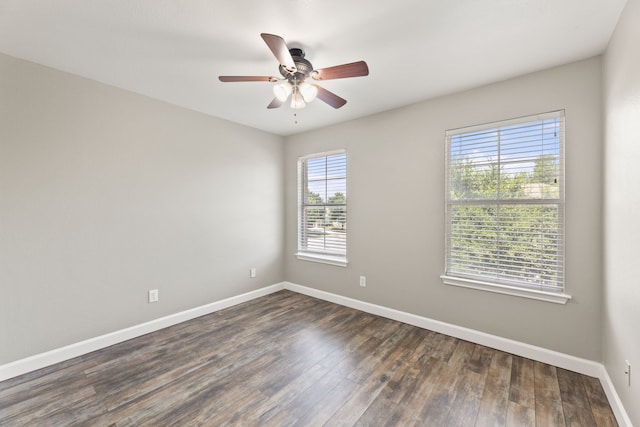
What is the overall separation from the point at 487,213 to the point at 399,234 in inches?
37.0

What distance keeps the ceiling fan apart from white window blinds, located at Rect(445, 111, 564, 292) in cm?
149

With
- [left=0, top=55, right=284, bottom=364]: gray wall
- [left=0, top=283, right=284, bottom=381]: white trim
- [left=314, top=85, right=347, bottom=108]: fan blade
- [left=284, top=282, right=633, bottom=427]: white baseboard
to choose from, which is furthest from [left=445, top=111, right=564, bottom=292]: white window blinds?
[left=0, top=283, right=284, bottom=381]: white trim

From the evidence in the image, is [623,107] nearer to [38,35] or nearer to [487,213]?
[487,213]

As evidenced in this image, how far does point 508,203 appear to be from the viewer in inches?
98.3

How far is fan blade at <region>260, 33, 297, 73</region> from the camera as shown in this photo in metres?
1.52

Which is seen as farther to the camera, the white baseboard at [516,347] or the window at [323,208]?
the window at [323,208]

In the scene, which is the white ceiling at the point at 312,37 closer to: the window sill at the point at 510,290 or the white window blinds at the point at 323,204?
the white window blinds at the point at 323,204

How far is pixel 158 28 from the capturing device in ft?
5.98

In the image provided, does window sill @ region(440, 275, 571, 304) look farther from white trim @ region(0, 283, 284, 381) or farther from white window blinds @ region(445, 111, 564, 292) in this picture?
white trim @ region(0, 283, 284, 381)

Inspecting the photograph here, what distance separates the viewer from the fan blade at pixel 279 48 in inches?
59.8

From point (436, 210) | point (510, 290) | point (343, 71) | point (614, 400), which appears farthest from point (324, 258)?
point (614, 400)

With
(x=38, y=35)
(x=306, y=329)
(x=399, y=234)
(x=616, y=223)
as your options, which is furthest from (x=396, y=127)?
(x=38, y=35)

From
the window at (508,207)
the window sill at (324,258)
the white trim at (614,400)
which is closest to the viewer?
the white trim at (614,400)

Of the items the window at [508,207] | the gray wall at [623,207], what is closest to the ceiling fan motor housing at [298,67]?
the window at [508,207]
